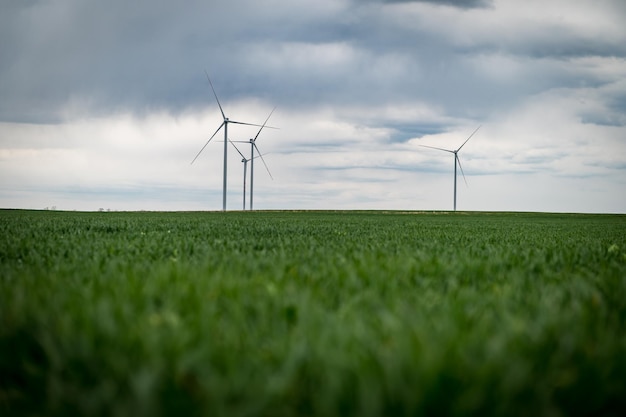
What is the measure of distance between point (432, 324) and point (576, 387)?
84 centimetres

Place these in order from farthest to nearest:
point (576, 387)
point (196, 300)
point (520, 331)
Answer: point (196, 300), point (520, 331), point (576, 387)

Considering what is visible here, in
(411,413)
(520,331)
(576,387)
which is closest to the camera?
(411,413)

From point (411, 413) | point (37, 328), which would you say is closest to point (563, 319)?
point (411, 413)

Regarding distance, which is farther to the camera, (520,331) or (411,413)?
(520,331)

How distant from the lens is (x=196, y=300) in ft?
13.5

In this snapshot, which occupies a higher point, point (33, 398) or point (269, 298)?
point (269, 298)

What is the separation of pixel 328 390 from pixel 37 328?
2116 millimetres

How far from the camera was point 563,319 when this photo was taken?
3492 millimetres

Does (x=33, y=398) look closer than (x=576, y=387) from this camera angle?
No

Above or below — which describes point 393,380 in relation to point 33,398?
above

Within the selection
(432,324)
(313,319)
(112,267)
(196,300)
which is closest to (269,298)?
(196,300)

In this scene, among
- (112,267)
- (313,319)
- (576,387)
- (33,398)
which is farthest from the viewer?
(112,267)

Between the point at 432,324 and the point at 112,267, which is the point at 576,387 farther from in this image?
the point at 112,267

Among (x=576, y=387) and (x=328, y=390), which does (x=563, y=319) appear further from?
(x=328, y=390)
